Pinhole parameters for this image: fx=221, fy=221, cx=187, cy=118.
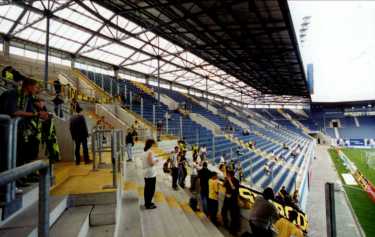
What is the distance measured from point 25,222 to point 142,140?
983cm

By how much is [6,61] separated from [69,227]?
46.8 ft

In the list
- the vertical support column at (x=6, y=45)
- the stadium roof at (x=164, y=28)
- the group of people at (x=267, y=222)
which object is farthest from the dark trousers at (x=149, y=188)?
the vertical support column at (x=6, y=45)

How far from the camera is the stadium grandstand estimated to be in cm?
243

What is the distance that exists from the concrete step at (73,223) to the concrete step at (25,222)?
9cm

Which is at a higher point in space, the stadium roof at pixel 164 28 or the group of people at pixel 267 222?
the stadium roof at pixel 164 28

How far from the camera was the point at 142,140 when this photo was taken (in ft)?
38.0

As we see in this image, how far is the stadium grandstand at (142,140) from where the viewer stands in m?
2.43

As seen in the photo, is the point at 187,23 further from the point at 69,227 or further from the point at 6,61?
the point at 69,227

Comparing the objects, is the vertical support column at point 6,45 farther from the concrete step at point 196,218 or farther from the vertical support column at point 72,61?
the concrete step at point 196,218

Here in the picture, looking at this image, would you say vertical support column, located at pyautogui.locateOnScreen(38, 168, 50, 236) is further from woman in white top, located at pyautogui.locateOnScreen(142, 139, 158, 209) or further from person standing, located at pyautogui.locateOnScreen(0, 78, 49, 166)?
woman in white top, located at pyautogui.locateOnScreen(142, 139, 158, 209)

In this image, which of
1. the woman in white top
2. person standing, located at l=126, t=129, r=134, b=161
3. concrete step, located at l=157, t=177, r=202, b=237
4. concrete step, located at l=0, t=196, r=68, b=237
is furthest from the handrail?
person standing, located at l=126, t=129, r=134, b=161

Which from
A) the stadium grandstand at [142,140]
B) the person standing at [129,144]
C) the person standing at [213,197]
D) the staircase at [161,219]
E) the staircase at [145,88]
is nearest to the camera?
the stadium grandstand at [142,140]

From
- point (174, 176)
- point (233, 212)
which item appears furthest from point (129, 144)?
point (233, 212)

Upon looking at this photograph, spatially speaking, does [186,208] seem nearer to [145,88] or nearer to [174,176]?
[174,176]
